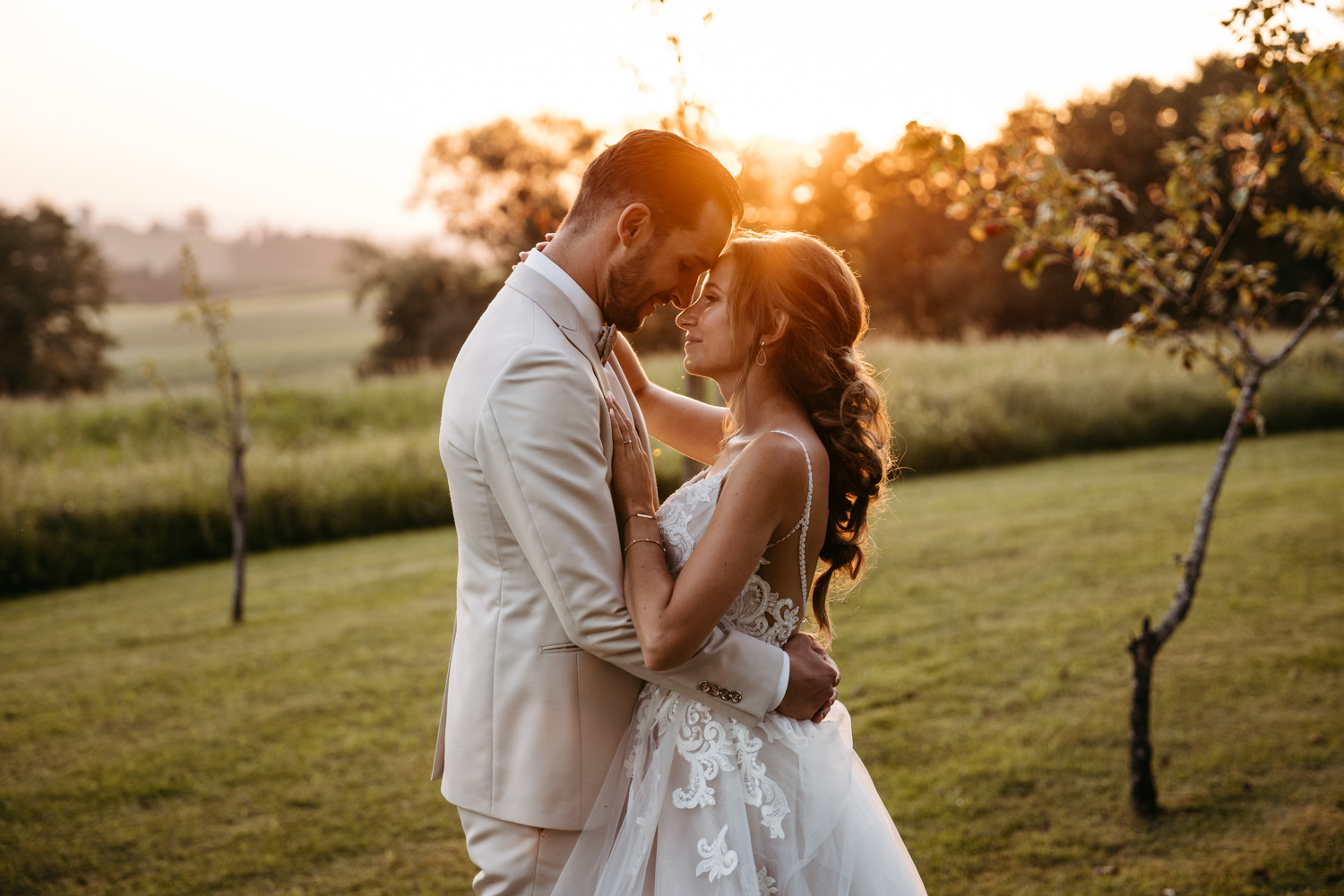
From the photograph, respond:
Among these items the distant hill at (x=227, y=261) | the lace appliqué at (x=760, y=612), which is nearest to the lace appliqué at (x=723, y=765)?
the lace appliqué at (x=760, y=612)

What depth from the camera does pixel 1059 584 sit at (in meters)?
8.66

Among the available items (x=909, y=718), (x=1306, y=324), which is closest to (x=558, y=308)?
(x=1306, y=324)

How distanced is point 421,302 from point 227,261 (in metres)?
70.5

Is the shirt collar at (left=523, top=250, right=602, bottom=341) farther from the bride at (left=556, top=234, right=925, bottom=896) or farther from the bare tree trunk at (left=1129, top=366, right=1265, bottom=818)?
the bare tree trunk at (left=1129, top=366, right=1265, bottom=818)

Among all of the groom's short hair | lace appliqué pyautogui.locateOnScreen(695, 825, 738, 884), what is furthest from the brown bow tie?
lace appliqué pyautogui.locateOnScreen(695, 825, 738, 884)

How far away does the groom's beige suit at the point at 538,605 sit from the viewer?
2.06 meters

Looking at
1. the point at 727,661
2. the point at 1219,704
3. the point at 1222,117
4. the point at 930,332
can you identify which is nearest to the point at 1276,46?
the point at 1222,117

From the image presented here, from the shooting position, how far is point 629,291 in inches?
93.6

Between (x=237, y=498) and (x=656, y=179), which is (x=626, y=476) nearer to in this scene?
(x=656, y=179)

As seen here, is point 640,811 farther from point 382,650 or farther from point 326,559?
point 326,559

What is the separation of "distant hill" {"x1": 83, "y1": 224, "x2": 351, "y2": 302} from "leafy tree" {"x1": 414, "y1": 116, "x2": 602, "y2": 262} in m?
22.0

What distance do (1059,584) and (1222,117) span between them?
4845mm

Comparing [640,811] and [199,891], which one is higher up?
[640,811]

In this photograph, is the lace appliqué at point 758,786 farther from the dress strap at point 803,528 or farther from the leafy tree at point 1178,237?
the leafy tree at point 1178,237
